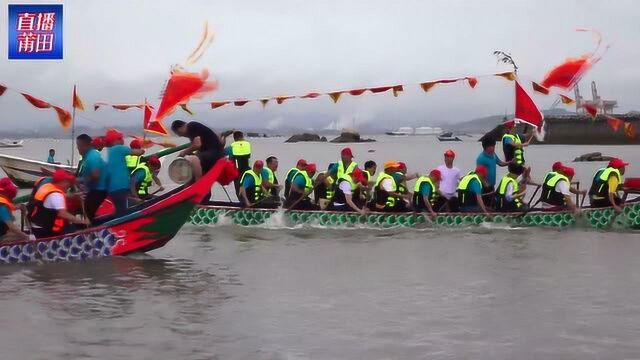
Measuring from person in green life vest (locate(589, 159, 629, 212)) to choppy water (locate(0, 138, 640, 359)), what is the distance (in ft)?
5.11

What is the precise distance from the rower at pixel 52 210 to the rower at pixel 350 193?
6044 millimetres

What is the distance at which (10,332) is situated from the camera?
→ 864 cm

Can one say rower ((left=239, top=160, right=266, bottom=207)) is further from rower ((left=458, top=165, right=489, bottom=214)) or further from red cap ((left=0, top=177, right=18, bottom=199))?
red cap ((left=0, top=177, right=18, bottom=199))

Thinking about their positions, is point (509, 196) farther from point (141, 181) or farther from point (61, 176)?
point (61, 176)

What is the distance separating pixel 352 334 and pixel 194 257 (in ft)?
18.5

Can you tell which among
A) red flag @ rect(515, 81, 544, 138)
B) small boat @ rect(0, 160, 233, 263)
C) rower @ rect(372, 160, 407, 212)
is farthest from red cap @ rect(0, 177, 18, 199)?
red flag @ rect(515, 81, 544, 138)

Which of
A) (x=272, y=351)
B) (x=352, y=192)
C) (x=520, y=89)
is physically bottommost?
(x=272, y=351)

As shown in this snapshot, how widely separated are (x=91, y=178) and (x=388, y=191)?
20.3 feet

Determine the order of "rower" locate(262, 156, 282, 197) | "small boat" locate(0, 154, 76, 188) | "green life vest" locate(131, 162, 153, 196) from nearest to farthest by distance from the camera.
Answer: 1. "rower" locate(262, 156, 282, 197)
2. "green life vest" locate(131, 162, 153, 196)
3. "small boat" locate(0, 154, 76, 188)

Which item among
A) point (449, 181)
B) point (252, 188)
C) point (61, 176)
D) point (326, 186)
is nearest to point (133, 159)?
point (252, 188)

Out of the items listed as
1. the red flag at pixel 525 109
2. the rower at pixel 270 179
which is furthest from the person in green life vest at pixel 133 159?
the red flag at pixel 525 109

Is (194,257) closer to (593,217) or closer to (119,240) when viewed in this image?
(119,240)

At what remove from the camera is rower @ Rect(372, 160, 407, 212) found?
Result: 55.1ft

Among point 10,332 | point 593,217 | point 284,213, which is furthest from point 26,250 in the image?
point 593,217
